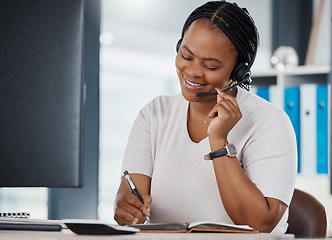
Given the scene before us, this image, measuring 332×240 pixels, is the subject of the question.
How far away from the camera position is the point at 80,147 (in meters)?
0.98

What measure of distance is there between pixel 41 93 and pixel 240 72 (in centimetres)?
65

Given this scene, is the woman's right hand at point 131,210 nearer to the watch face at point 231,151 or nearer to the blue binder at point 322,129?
the watch face at point 231,151

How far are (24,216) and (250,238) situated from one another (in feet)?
1.84

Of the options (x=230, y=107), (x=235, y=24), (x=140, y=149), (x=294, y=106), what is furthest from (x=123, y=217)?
(x=294, y=106)

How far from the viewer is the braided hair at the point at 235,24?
4.57 ft

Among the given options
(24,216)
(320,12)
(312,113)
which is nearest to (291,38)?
(320,12)

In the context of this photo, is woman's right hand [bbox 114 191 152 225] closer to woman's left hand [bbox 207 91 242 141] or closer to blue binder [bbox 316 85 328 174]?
woman's left hand [bbox 207 91 242 141]

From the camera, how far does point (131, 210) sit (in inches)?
51.0

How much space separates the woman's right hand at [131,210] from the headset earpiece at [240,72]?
16.9 inches

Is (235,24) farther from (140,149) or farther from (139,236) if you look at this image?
(139,236)

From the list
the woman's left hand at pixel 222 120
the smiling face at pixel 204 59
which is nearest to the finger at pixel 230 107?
the woman's left hand at pixel 222 120

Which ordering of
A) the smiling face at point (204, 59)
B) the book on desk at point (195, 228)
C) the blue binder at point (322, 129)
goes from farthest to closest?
the blue binder at point (322, 129), the smiling face at point (204, 59), the book on desk at point (195, 228)

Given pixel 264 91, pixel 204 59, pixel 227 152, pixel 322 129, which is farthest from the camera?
pixel 264 91

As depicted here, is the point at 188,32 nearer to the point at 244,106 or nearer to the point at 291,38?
the point at 244,106
